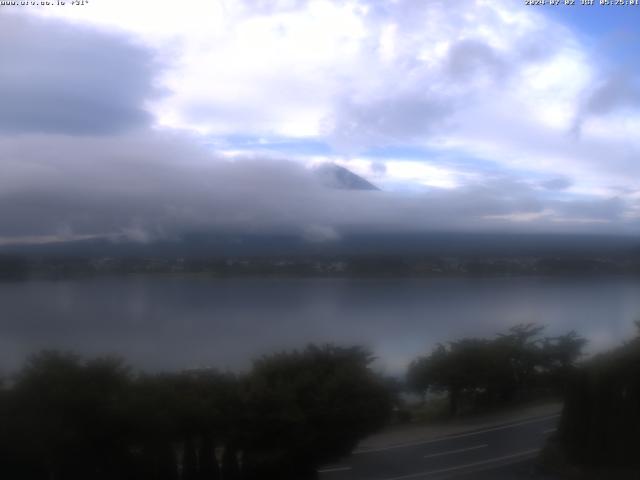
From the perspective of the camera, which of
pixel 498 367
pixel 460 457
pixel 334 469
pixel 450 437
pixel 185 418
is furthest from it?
pixel 498 367

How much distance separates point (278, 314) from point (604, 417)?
13.0 ft

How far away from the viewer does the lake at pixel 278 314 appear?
24.7 ft

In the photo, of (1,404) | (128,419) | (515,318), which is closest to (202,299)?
(128,419)

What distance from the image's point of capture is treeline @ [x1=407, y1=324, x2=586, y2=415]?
8.28m

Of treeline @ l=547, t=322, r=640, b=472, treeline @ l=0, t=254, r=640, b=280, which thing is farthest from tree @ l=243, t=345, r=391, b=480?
treeline @ l=547, t=322, r=640, b=472

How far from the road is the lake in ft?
3.18

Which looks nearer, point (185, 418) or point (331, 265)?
point (185, 418)

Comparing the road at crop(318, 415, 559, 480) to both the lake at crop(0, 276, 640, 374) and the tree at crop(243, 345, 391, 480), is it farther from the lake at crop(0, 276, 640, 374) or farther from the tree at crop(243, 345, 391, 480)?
the lake at crop(0, 276, 640, 374)

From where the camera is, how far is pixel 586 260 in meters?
9.94

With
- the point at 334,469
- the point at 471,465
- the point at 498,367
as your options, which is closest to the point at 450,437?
the point at 471,465

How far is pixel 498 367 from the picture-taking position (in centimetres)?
849

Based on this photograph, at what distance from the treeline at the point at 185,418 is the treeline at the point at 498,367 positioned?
0.81 m

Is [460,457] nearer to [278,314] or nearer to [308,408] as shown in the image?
[308,408]

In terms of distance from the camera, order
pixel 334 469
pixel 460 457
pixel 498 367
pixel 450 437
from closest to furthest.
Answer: pixel 334 469 < pixel 460 457 < pixel 450 437 < pixel 498 367
